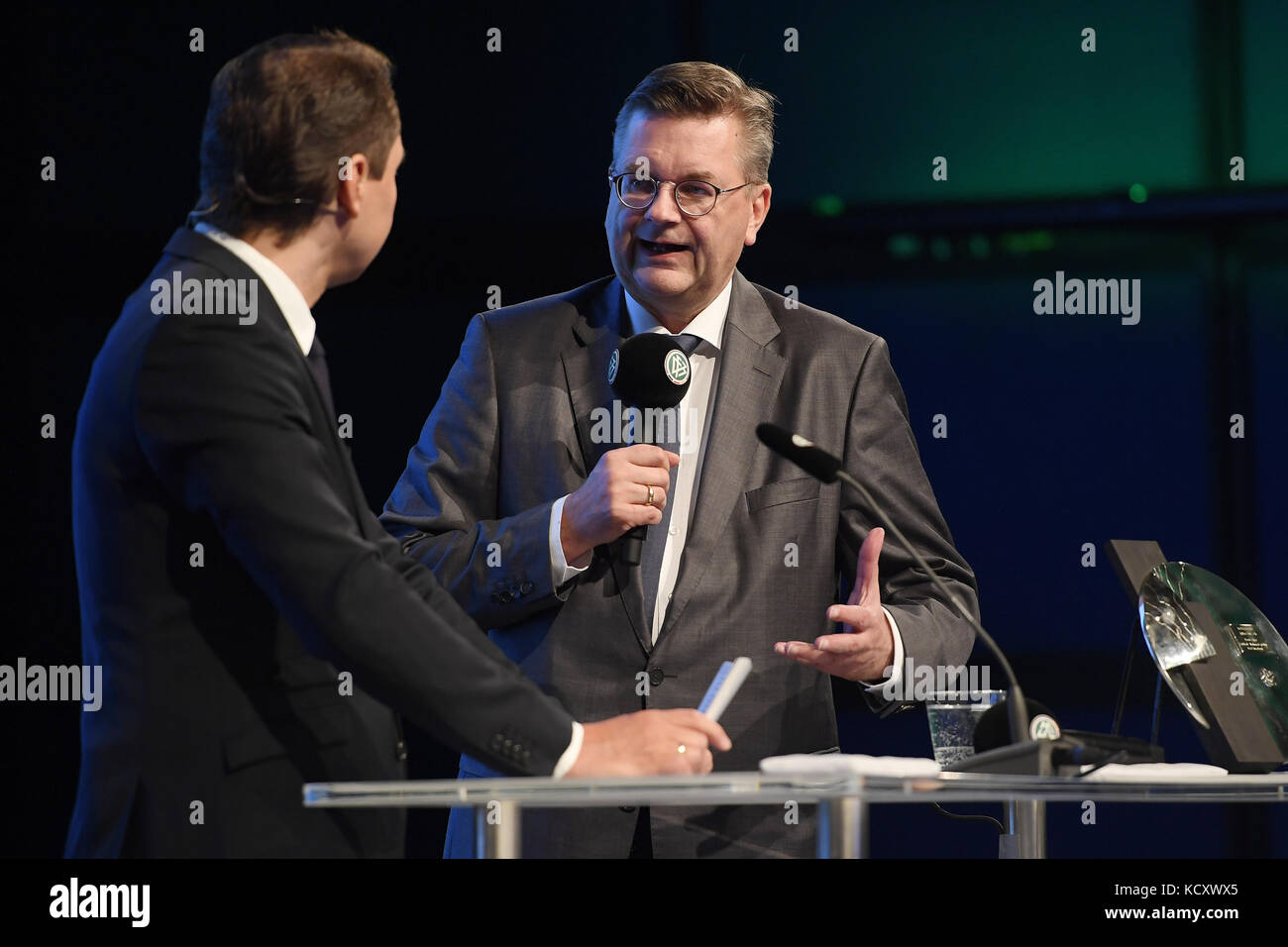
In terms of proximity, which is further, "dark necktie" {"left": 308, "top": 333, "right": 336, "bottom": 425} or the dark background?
the dark background

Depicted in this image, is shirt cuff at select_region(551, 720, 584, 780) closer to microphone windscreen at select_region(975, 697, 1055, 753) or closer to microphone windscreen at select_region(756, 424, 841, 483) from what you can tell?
microphone windscreen at select_region(756, 424, 841, 483)

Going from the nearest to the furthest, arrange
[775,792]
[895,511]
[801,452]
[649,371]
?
[775,792] < [801,452] < [649,371] < [895,511]

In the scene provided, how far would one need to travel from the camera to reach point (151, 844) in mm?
1644

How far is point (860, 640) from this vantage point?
226 centimetres

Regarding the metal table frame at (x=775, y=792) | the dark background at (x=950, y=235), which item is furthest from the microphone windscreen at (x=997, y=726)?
the dark background at (x=950, y=235)

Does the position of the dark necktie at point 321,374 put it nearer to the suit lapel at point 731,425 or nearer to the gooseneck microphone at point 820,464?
the gooseneck microphone at point 820,464

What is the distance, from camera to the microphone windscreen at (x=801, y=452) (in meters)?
1.93

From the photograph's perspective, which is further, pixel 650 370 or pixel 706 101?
pixel 706 101

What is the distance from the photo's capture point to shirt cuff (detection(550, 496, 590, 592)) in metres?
2.39

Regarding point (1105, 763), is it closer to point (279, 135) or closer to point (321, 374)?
point (321, 374)

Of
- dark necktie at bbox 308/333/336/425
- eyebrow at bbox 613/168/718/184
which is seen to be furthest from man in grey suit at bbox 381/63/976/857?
dark necktie at bbox 308/333/336/425

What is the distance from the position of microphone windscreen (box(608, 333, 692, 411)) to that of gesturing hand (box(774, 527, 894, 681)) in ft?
1.35

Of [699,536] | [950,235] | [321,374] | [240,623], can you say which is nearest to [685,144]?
[699,536]

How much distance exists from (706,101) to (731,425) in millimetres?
605
